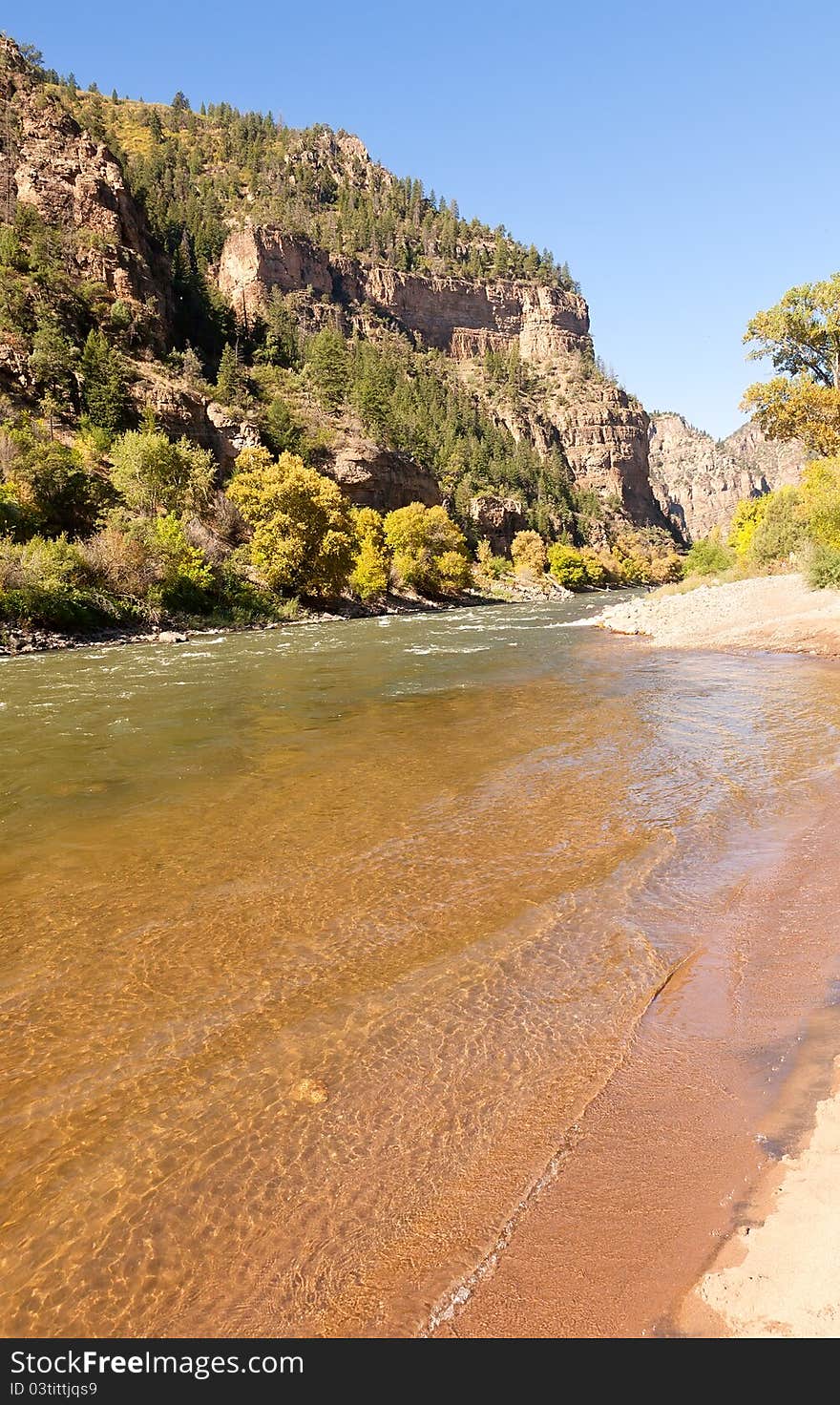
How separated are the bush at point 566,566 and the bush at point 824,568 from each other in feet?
293

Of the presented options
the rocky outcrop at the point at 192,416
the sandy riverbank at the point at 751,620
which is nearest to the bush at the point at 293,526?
the rocky outcrop at the point at 192,416

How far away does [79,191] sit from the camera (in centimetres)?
7769

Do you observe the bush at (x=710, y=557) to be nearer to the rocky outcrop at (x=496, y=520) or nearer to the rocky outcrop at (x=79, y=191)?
the rocky outcrop at (x=496, y=520)

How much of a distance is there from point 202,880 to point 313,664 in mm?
20552

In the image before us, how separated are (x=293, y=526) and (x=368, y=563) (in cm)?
1106

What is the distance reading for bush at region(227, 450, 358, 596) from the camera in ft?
187

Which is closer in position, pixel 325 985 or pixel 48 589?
pixel 325 985

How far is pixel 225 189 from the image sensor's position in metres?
166

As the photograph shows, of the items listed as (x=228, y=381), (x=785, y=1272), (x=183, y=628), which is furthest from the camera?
(x=228, y=381)

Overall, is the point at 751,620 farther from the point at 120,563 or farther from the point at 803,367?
the point at 120,563

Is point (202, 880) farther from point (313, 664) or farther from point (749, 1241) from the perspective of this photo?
point (313, 664)

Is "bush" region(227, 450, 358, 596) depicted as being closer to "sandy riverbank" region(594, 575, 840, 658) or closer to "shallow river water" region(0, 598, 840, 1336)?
"sandy riverbank" region(594, 575, 840, 658)

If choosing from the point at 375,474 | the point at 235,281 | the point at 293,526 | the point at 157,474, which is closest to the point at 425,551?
the point at 375,474
